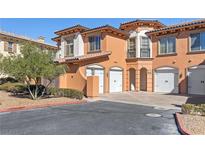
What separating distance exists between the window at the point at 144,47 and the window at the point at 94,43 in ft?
16.9

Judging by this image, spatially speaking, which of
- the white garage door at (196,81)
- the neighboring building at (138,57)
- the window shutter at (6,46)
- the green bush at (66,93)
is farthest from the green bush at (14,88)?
the white garage door at (196,81)

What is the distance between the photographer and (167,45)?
2191 centimetres

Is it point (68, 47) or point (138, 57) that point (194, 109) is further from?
point (68, 47)

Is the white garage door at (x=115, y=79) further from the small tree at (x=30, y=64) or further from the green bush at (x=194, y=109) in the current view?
the green bush at (x=194, y=109)

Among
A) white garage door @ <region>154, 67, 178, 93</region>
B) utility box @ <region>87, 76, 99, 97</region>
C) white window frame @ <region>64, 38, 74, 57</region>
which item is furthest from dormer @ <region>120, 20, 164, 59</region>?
utility box @ <region>87, 76, 99, 97</region>

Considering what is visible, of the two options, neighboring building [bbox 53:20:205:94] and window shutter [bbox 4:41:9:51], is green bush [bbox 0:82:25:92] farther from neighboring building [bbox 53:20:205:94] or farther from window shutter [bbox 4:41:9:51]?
window shutter [bbox 4:41:9:51]

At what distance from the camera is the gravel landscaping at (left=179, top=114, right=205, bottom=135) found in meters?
6.96

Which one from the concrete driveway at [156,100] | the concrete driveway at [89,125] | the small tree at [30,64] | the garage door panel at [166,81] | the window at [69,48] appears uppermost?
the window at [69,48]

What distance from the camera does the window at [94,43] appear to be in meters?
22.5

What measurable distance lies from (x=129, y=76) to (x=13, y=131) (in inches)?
749

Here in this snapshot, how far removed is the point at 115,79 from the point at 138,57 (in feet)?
12.3

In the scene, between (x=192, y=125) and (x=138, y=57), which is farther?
(x=138, y=57)

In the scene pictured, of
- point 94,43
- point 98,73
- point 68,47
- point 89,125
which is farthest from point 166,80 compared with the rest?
point 89,125
